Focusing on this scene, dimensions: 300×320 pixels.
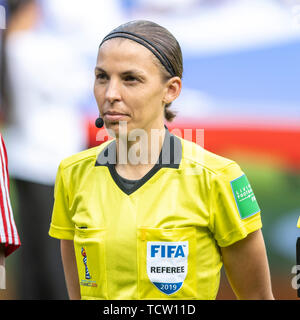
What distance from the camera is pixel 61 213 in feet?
5.37

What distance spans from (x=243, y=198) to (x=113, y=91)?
0.48 m

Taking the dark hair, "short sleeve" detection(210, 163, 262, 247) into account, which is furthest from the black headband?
"short sleeve" detection(210, 163, 262, 247)

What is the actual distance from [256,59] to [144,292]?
1107 millimetres

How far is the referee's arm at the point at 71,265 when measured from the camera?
1695 mm

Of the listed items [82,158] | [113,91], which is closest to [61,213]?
[82,158]

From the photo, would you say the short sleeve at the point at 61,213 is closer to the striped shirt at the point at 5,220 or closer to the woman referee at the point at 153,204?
the woman referee at the point at 153,204

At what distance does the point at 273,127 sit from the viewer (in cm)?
208

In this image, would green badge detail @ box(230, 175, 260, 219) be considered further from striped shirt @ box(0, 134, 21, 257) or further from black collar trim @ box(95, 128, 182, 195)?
striped shirt @ box(0, 134, 21, 257)

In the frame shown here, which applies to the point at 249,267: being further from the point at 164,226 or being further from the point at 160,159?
the point at 160,159

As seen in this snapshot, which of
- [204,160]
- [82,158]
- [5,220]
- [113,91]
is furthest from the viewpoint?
[82,158]

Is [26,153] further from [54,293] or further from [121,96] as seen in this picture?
[121,96]

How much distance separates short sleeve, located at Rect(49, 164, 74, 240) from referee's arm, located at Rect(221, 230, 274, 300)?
49 cm

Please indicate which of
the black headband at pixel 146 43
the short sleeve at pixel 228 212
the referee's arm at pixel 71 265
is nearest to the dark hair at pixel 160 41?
the black headband at pixel 146 43

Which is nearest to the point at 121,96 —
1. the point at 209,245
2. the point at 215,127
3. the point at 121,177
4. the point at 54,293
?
the point at 121,177
